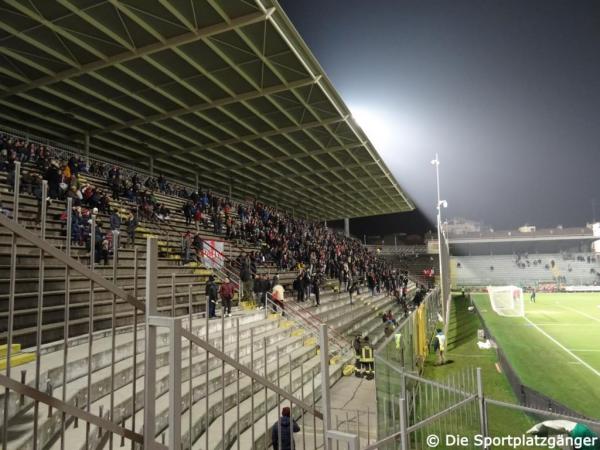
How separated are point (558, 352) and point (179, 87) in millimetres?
20513

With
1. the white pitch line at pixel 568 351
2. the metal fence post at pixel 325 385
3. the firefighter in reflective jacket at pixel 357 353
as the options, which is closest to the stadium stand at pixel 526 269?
the white pitch line at pixel 568 351

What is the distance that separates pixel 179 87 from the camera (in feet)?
67.6

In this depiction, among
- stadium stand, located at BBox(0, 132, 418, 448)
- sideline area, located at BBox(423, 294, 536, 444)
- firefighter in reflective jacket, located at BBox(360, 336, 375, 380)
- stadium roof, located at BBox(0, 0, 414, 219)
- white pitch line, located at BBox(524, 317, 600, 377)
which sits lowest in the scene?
white pitch line, located at BBox(524, 317, 600, 377)

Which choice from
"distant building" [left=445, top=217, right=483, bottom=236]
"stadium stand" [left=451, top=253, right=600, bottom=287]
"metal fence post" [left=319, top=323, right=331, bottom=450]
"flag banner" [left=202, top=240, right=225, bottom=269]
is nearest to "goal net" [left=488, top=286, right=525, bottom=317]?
"flag banner" [left=202, top=240, right=225, bottom=269]

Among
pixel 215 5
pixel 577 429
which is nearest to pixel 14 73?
pixel 215 5

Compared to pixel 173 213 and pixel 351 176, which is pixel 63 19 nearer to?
pixel 173 213

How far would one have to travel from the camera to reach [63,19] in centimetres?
1490

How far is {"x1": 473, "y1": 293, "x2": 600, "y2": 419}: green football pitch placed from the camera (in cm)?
1217

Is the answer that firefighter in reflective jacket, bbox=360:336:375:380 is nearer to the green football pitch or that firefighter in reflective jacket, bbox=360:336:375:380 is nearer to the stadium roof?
the green football pitch

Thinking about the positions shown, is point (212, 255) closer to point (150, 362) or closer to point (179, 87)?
point (179, 87)

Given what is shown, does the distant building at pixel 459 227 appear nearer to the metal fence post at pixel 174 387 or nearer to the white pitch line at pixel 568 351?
the white pitch line at pixel 568 351

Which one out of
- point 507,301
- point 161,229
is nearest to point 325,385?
point 161,229

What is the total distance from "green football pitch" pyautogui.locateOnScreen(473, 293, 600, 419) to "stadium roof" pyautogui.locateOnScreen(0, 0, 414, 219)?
47.2 feet

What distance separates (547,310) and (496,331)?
46.5 ft
